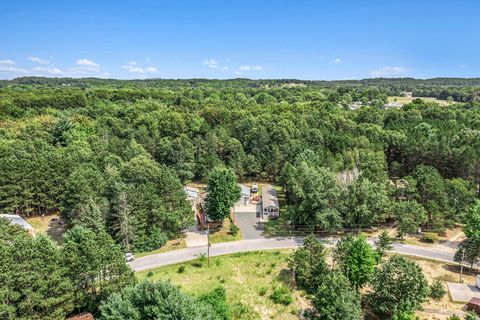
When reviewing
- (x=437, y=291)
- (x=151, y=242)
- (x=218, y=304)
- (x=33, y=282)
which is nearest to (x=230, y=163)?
(x=151, y=242)

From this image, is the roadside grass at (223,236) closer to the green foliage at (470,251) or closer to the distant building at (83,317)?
the distant building at (83,317)

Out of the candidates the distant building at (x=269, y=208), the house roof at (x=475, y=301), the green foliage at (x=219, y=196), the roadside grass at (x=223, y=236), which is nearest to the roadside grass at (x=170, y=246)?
the roadside grass at (x=223, y=236)

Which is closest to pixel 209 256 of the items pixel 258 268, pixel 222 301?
pixel 258 268

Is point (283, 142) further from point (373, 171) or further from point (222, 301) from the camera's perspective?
point (222, 301)

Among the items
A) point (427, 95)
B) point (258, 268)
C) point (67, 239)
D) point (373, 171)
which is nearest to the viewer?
point (67, 239)

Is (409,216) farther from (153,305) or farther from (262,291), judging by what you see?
(153,305)

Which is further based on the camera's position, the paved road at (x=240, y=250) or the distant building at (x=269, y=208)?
the distant building at (x=269, y=208)
